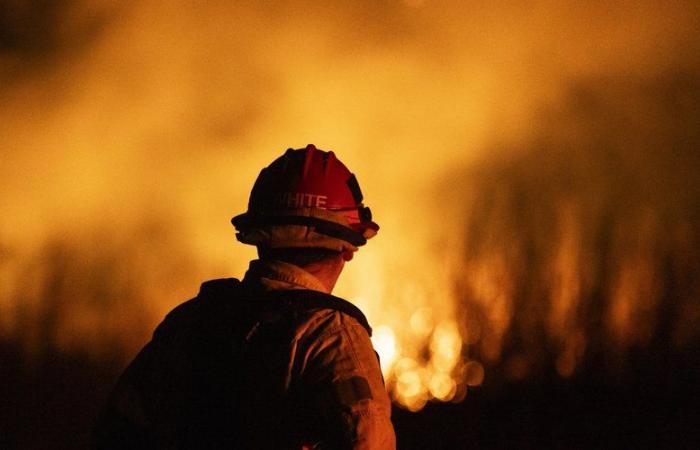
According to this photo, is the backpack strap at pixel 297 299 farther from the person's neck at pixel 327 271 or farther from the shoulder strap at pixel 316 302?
the person's neck at pixel 327 271

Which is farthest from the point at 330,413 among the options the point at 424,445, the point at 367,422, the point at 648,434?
the point at 648,434

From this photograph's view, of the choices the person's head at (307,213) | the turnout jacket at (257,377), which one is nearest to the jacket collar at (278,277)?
the turnout jacket at (257,377)

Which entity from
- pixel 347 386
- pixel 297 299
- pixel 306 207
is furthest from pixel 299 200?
pixel 347 386

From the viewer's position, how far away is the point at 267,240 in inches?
188

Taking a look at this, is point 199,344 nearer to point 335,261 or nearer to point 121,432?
point 121,432

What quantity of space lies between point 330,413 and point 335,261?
3.57 ft

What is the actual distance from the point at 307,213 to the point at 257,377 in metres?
1.06

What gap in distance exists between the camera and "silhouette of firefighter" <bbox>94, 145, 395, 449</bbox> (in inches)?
158

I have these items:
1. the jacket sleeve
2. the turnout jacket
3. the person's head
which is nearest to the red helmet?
the person's head

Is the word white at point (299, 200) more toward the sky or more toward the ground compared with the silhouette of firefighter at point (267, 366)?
more toward the sky

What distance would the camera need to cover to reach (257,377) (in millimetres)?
4121

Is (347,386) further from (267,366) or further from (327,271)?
(327,271)

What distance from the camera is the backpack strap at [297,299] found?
14.1 feet

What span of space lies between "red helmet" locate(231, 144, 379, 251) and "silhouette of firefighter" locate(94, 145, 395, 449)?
0.01 m
